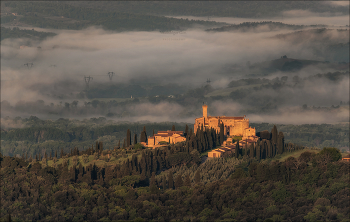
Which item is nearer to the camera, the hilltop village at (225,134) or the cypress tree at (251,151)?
→ the cypress tree at (251,151)

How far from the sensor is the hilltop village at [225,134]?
158m

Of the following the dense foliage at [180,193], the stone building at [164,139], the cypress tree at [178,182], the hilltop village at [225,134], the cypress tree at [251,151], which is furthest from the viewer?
the stone building at [164,139]

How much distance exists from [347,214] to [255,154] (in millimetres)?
42112

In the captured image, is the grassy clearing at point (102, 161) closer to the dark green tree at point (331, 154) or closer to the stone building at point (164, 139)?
the stone building at point (164, 139)

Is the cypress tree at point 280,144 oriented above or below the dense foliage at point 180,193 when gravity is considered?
above

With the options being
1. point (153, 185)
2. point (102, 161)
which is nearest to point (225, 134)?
point (102, 161)

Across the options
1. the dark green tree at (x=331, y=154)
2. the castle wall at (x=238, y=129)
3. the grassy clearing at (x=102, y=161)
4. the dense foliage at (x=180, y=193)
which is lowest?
the dense foliage at (x=180, y=193)

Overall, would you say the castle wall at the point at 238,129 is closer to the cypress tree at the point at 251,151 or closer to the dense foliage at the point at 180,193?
the cypress tree at the point at 251,151

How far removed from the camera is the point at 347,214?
109 m

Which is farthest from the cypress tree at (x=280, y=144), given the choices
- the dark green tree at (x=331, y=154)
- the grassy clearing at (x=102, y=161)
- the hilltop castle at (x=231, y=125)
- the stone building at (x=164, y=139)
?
the grassy clearing at (x=102, y=161)

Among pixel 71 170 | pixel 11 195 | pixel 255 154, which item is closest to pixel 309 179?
pixel 255 154

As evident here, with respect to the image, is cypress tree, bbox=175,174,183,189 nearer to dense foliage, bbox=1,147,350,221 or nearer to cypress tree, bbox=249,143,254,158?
dense foliage, bbox=1,147,350,221

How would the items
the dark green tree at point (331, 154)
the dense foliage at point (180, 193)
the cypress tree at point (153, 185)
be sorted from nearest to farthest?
the dense foliage at point (180, 193)
the cypress tree at point (153, 185)
the dark green tree at point (331, 154)

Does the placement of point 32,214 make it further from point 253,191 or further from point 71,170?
point 253,191
